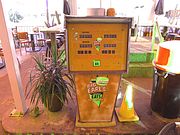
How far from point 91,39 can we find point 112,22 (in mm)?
272

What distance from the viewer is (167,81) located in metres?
2.05

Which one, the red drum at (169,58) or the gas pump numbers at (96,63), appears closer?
the gas pump numbers at (96,63)

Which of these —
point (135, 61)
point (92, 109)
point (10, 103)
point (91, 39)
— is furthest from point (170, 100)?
point (10, 103)

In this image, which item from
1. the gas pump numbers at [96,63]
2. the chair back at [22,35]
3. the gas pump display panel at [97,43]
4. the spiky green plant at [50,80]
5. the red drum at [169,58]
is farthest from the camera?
the chair back at [22,35]

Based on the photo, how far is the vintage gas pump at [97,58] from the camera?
166 cm

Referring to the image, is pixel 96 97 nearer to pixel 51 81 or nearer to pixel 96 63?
pixel 96 63

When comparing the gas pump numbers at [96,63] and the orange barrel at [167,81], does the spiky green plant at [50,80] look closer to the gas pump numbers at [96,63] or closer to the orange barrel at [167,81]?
the gas pump numbers at [96,63]

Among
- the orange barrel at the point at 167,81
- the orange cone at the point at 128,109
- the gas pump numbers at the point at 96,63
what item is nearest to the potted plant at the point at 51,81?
the gas pump numbers at the point at 96,63

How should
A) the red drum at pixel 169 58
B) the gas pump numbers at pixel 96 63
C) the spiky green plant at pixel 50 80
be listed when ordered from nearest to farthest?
the gas pump numbers at pixel 96 63
the red drum at pixel 169 58
the spiky green plant at pixel 50 80

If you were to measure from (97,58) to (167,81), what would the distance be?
3.20 ft

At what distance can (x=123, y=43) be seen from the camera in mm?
1741

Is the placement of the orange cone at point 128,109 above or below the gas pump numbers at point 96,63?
below

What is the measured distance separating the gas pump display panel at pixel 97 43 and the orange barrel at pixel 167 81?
0.54 m

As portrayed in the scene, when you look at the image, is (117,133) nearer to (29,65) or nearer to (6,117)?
(6,117)
